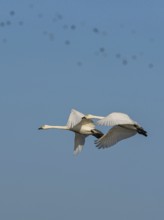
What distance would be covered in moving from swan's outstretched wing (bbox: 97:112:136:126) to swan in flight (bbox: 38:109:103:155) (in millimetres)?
2142

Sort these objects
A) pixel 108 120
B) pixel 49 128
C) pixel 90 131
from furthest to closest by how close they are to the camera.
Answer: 1. pixel 49 128
2. pixel 90 131
3. pixel 108 120

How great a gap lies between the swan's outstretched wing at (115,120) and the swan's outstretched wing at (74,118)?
2.12 metres

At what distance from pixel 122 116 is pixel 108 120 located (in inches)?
44.7

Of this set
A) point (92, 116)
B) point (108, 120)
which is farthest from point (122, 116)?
point (92, 116)

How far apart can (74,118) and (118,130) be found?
231cm

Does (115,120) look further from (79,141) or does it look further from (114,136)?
(79,141)

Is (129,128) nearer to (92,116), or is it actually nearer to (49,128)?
(92,116)

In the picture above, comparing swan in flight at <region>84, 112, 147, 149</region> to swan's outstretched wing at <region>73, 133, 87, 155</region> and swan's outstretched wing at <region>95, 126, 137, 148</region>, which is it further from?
swan's outstretched wing at <region>73, 133, 87, 155</region>

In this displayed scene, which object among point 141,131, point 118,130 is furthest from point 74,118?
point 141,131

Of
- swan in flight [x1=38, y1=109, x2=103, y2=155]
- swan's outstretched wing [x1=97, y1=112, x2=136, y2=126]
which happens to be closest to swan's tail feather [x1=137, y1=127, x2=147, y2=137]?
swan's outstretched wing [x1=97, y1=112, x2=136, y2=126]

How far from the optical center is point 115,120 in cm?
4459

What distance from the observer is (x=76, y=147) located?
164 feet

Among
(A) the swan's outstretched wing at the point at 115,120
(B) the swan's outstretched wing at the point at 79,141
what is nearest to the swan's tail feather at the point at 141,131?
(A) the swan's outstretched wing at the point at 115,120

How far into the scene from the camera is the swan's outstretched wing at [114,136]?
46.5 m
